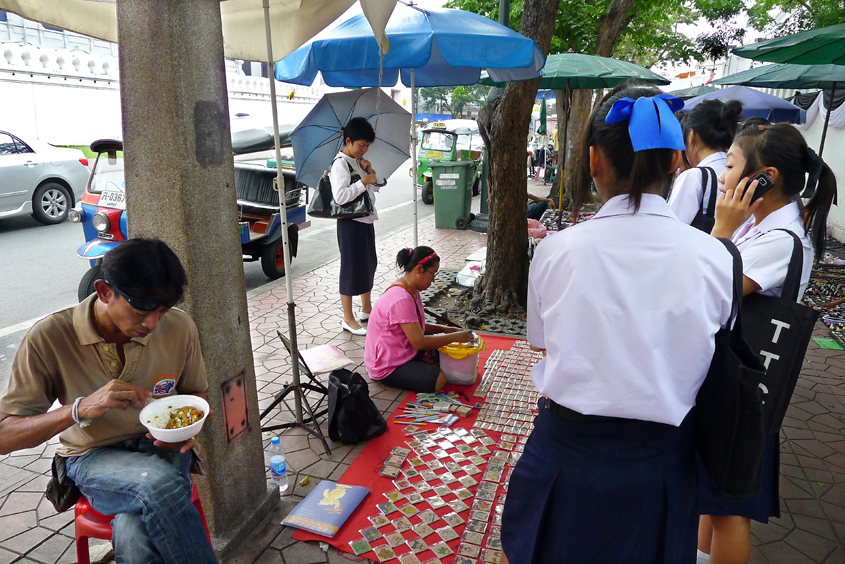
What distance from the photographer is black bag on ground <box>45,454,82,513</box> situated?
6.68 feet

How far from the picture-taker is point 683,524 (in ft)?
5.22

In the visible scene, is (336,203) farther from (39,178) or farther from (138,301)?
(39,178)

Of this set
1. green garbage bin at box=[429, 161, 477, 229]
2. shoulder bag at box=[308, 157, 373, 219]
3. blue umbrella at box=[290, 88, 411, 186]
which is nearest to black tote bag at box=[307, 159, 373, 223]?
shoulder bag at box=[308, 157, 373, 219]

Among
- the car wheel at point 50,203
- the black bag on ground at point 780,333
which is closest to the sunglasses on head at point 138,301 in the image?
the black bag on ground at point 780,333

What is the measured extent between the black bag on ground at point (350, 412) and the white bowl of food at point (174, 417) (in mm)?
1400

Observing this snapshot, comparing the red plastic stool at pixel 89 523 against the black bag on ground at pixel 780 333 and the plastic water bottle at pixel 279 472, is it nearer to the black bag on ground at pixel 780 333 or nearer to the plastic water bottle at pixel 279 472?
the plastic water bottle at pixel 279 472

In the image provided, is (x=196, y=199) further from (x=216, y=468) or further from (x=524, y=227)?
(x=524, y=227)

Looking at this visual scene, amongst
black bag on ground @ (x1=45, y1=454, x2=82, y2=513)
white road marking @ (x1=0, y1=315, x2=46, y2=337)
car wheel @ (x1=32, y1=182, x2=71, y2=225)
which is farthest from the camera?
car wheel @ (x1=32, y1=182, x2=71, y2=225)

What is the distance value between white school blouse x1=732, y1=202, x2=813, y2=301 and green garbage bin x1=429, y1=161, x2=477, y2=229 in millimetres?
7917

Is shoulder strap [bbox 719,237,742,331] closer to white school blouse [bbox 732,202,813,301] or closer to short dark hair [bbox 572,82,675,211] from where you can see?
short dark hair [bbox 572,82,675,211]

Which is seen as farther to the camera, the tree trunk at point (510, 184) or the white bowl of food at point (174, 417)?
the tree trunk at point (510, 184)

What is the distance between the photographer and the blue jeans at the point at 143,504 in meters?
1.89

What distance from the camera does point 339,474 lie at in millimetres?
3182

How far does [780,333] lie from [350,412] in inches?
91.7
